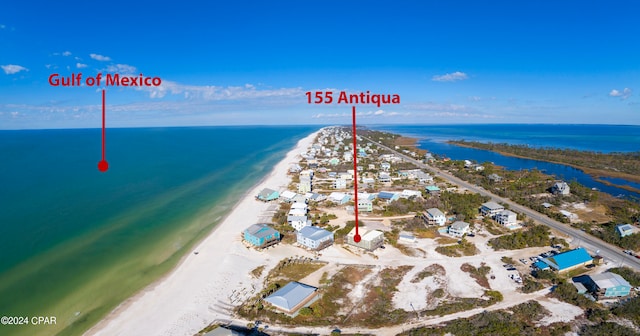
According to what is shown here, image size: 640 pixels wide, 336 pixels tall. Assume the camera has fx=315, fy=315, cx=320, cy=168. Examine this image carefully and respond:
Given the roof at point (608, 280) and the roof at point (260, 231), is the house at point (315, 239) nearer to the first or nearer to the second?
the roof at point (260, 231)

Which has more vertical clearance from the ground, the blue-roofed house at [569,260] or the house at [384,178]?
the house at [384,178]

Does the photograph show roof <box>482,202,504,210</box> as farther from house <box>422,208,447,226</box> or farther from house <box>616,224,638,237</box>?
house <box>616,224,638,237</box>

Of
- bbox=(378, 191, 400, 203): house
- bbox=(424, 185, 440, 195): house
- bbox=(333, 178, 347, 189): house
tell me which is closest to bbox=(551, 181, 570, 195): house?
bbox=(424, 185, 440, 195): house

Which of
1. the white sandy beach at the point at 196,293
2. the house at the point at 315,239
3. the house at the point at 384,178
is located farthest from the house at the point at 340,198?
the white sandy beach at the point at 196,293

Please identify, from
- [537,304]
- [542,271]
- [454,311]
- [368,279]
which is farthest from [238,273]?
[542,271]

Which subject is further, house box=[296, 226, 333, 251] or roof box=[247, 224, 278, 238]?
roof box=[247, 224, 278, 238]

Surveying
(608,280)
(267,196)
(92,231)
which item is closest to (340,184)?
(267,196)

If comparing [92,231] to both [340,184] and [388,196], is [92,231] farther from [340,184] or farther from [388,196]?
[388,196]
